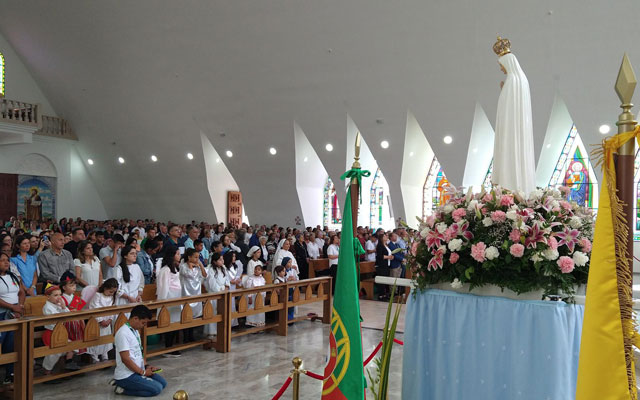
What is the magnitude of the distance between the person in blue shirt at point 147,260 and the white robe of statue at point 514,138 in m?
5.87

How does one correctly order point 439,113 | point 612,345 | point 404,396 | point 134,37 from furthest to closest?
point 134,37 → point 439,113 → point 404,396 → point 612,345

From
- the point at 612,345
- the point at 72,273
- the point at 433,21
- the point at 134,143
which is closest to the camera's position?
the point at 612,345

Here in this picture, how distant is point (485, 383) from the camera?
10.1 ft

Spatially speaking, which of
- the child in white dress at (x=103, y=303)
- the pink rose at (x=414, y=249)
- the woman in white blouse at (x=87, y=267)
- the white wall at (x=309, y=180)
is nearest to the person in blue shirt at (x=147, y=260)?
the woman in white blouse at (x=87, y=267)

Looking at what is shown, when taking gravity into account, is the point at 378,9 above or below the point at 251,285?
above

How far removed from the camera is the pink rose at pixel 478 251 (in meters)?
3.05

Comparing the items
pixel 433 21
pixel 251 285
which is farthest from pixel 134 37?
pixel 251 285

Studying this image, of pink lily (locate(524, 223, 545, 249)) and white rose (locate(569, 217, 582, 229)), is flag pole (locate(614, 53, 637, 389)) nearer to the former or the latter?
pink lily (locate(524, 223, 545, 249))

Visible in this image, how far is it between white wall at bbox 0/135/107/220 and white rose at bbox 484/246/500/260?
73.8 feet

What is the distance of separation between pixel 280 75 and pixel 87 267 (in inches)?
407

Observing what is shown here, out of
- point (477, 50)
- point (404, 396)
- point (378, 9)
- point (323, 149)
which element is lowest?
point (404, 396)

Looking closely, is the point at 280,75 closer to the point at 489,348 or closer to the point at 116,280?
the point at 116,280

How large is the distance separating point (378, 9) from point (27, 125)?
530 inches

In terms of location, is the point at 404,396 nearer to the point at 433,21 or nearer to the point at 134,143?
the point at 433,21
